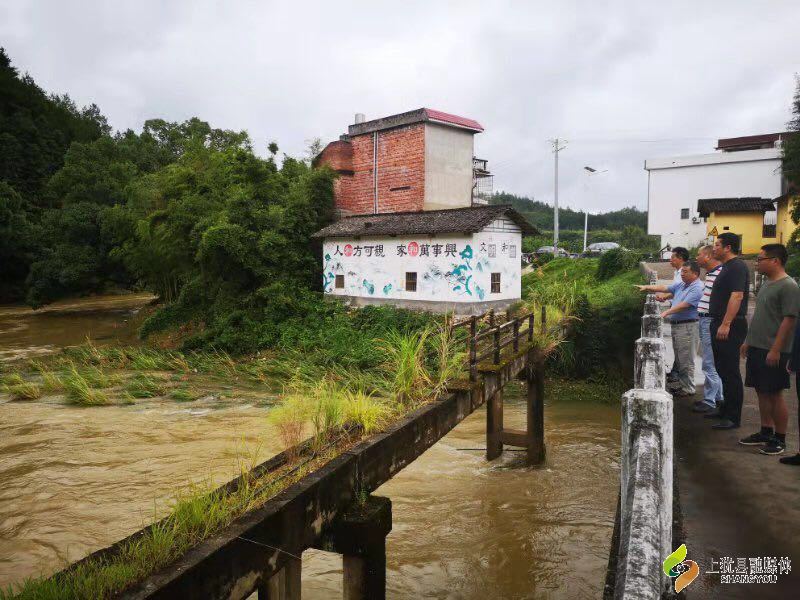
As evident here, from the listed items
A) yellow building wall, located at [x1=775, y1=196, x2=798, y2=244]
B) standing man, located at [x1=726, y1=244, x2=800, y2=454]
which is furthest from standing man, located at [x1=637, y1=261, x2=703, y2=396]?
yellow building wall, located at [x1=775, y1=196, x2=798, y2=244]

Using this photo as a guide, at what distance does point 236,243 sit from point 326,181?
5.71m

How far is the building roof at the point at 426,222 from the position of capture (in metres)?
19.4

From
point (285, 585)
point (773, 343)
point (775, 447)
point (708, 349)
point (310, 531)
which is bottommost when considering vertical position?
point (285, 585)

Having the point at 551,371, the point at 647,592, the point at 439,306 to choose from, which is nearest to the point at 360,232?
the point at 439,306

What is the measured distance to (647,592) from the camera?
75.8 inches

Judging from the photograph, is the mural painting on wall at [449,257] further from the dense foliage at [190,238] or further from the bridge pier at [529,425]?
the bridge pier at [529,425]

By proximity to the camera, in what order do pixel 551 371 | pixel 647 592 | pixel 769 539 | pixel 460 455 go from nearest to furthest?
pixel 647 592, pixel 769 539, pixel 460 455, pixel 551 371

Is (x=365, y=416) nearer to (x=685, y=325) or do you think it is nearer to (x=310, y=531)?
(x=310, y=531)

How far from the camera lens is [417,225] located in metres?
20.8

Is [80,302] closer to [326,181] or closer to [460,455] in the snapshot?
[326,181]

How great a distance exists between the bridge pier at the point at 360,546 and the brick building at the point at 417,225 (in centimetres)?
1557

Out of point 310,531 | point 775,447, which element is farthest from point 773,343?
point 310,531

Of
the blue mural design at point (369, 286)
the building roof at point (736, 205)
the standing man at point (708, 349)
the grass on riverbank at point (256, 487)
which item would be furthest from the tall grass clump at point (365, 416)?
the building roof at point (736, 205)

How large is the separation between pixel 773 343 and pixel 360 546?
14.3 ft
